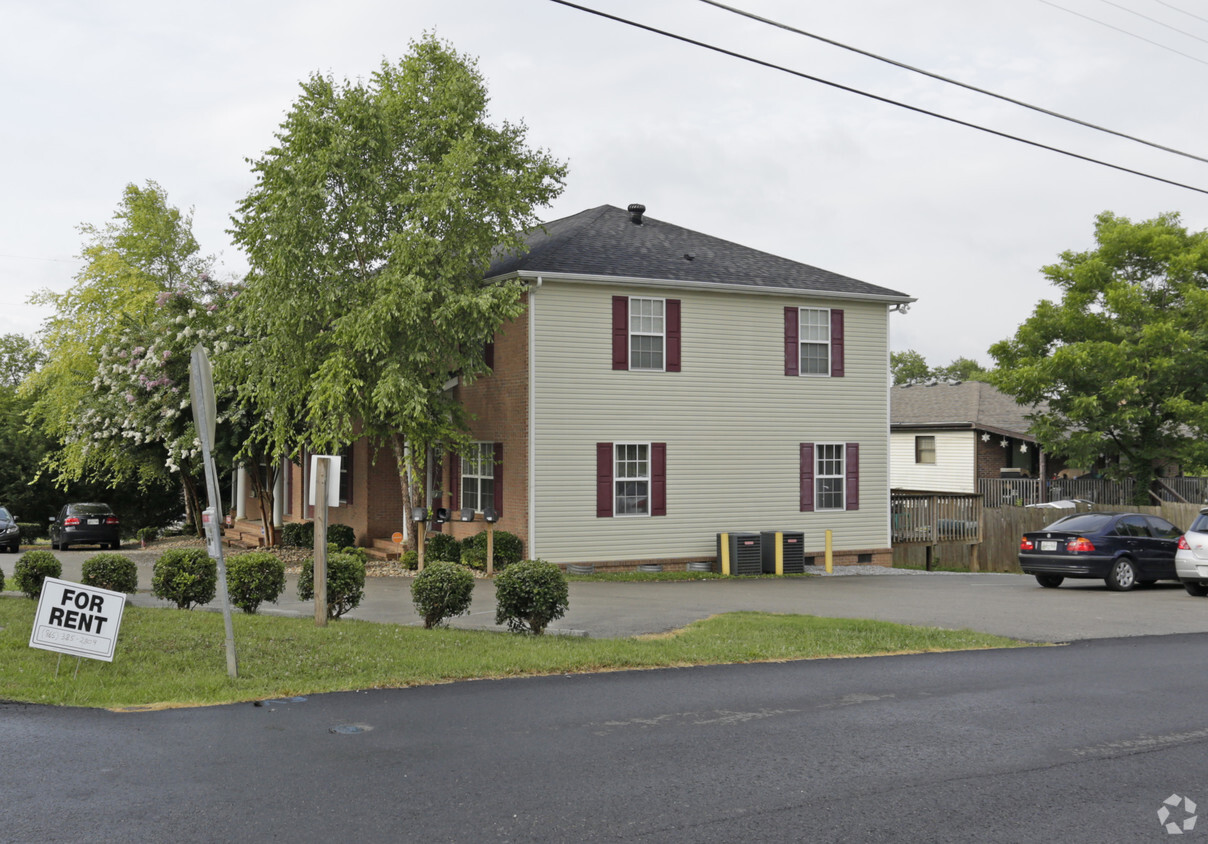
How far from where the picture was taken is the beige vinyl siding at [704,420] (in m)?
23.2

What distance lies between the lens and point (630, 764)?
23.7 feet

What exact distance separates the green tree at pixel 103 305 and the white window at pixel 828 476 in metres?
20.4

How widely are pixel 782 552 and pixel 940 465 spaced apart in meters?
17.9

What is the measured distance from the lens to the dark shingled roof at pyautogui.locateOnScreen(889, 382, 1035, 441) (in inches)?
1545

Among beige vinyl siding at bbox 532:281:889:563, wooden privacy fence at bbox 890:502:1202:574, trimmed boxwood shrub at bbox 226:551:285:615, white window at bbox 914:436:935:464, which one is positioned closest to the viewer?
trimmed boxwood shrub at bbox 226:551:285:615

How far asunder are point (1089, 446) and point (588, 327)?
17.8 metres

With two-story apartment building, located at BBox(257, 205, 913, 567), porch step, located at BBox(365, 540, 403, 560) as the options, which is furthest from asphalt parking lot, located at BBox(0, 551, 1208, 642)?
porch step, located at BBox(365, 540, 403, 560)

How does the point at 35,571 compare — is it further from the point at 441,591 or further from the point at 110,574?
the point at 441,591

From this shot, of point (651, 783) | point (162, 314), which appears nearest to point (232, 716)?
point (651, 783)

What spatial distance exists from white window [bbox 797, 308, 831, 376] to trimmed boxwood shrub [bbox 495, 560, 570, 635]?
571 inches

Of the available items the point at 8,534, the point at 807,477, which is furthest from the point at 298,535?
the point at 807,477

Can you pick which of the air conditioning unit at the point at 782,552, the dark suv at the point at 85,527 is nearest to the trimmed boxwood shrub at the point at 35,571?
the air conditioning unit at the point at 782,552

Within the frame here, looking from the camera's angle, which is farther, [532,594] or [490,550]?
[490,550]

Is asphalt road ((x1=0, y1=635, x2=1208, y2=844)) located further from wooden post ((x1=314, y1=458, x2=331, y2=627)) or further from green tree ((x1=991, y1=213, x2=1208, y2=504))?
green tree ((x1=991, y1=213, x2=1208, y2=504))
